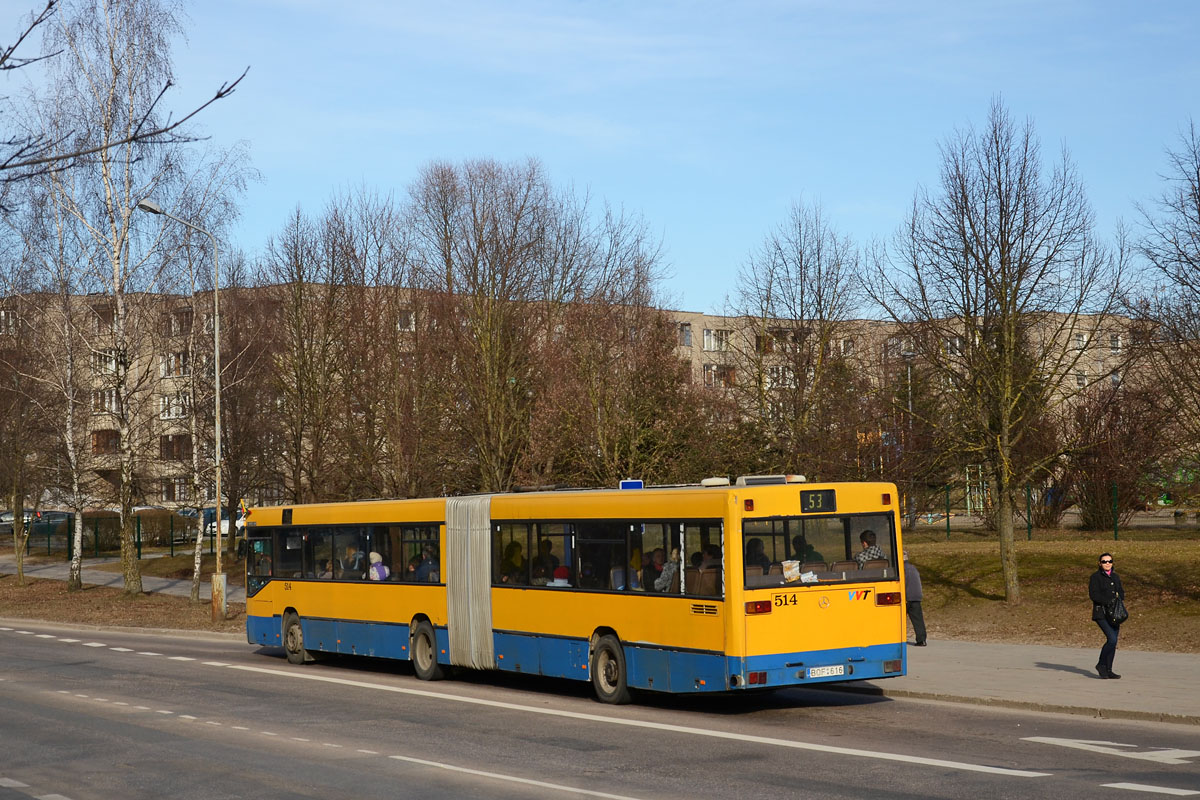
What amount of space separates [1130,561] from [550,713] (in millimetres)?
15843

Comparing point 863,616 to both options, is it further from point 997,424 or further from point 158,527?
point 158,527

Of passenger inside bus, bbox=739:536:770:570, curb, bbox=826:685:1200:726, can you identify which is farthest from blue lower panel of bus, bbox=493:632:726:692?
curb, bbox=826:685:1200:726

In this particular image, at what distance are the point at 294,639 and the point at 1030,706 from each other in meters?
14.1

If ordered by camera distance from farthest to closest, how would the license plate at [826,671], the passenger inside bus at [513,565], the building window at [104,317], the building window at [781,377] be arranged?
the building window at [104,317]
the building window at [781,377]
the passenger inside bus at [513,565]
the license plate at [826,671]

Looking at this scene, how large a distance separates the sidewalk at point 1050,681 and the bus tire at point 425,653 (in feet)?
21.4

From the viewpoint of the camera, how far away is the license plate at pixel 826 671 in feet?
51.9

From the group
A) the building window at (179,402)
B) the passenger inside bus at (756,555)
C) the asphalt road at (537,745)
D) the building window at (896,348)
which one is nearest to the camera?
the asphalt road at (537,745)

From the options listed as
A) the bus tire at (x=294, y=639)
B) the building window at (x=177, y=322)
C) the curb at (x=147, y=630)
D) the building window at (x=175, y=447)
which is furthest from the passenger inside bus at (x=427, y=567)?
the building window at (x=175, y=447)

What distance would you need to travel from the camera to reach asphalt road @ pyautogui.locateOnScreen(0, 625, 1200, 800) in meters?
11.2

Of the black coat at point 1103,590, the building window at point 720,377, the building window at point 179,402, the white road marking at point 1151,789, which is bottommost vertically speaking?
the white road marking at point 1151,789

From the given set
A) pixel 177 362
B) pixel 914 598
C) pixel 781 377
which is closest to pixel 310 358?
pixel 177 362

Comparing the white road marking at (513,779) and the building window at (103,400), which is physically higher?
the building window at (103,400)

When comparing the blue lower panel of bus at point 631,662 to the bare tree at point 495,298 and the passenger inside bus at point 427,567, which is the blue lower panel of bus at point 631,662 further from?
the bare tree at point 495,298

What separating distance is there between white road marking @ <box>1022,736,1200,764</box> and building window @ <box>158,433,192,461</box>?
3155 cm
